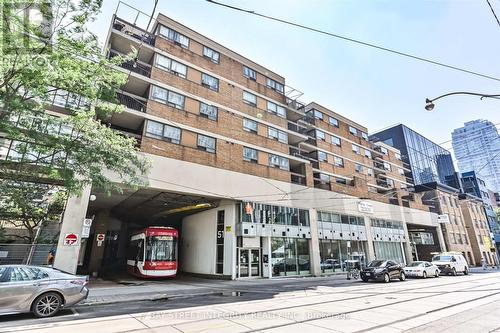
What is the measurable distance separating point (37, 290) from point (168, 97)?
51.6 feet

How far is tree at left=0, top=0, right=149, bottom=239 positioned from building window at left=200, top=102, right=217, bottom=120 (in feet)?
36.2

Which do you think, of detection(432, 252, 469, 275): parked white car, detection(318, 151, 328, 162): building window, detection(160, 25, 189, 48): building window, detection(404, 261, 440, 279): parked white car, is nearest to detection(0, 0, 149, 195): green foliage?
detection(160, 25, 189, 48): building window

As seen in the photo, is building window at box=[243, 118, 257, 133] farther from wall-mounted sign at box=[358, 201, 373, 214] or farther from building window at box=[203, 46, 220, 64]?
wall-mounted sign at box=[358, 201, 373, 214]

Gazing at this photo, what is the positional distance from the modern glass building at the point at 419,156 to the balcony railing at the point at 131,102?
4753cm

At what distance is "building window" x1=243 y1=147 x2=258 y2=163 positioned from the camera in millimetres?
23859

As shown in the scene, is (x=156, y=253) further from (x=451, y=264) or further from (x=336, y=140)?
(x=336, y=140)

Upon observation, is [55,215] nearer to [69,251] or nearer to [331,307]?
[69,251]

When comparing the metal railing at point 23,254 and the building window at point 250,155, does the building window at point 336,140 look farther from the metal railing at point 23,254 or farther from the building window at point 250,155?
the metal railing at point 23,254

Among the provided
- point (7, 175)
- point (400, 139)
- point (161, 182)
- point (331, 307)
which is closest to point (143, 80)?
point (161, 182)

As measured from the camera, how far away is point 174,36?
23312mm

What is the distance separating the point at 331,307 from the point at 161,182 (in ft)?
42.5

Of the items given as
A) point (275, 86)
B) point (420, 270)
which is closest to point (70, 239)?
point (275, 86)

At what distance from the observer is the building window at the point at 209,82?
23719 mm

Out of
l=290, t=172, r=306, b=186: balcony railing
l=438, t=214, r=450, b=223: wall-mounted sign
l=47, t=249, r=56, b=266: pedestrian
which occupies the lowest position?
l=47, t=249, r=56, b=266: pedestrian
